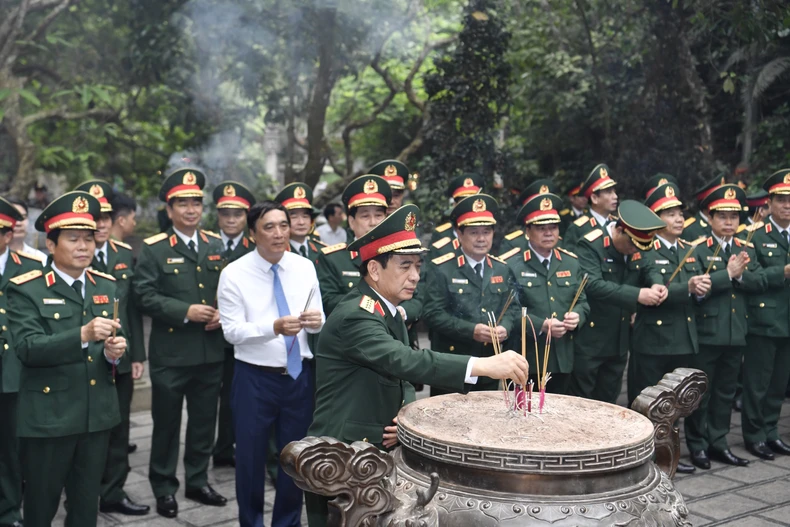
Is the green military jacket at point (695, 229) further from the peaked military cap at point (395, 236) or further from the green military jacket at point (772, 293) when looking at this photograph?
the peaked military cap at point (395, 236)

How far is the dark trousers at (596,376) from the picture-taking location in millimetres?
6016

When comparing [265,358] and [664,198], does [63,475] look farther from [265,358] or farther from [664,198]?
[664,198]

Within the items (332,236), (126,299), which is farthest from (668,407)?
(332,236)

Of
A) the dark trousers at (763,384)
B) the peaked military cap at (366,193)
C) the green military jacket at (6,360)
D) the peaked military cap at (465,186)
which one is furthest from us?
the peaked military cap at (465,186)

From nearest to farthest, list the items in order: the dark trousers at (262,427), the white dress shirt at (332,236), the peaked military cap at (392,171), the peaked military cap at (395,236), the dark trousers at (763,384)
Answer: the peaked military cap at (395,236) → the dark trousers at (262,427) → the dark trousers at (763,384) → the peaked military cap at (392,171) → the white dress shirt at (332,236)

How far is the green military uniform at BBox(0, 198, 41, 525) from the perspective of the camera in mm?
4875

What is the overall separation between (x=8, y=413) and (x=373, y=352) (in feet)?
9.69

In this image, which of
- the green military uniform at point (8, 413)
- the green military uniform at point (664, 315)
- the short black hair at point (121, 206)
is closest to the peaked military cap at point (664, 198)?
the green military uniform at point (664, 315)

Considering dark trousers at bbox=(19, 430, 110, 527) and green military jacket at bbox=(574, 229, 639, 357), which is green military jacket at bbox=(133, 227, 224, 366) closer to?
dark trousers at bbox=(19, 430, 110, 527)

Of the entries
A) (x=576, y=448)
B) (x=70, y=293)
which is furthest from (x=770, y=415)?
(x=70, y=293)

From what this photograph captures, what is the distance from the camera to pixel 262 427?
444 centimetres

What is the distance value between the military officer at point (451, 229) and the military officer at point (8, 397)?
8.29ft

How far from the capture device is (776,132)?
401 inches

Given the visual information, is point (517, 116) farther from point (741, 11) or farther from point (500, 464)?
point (500, 464)
